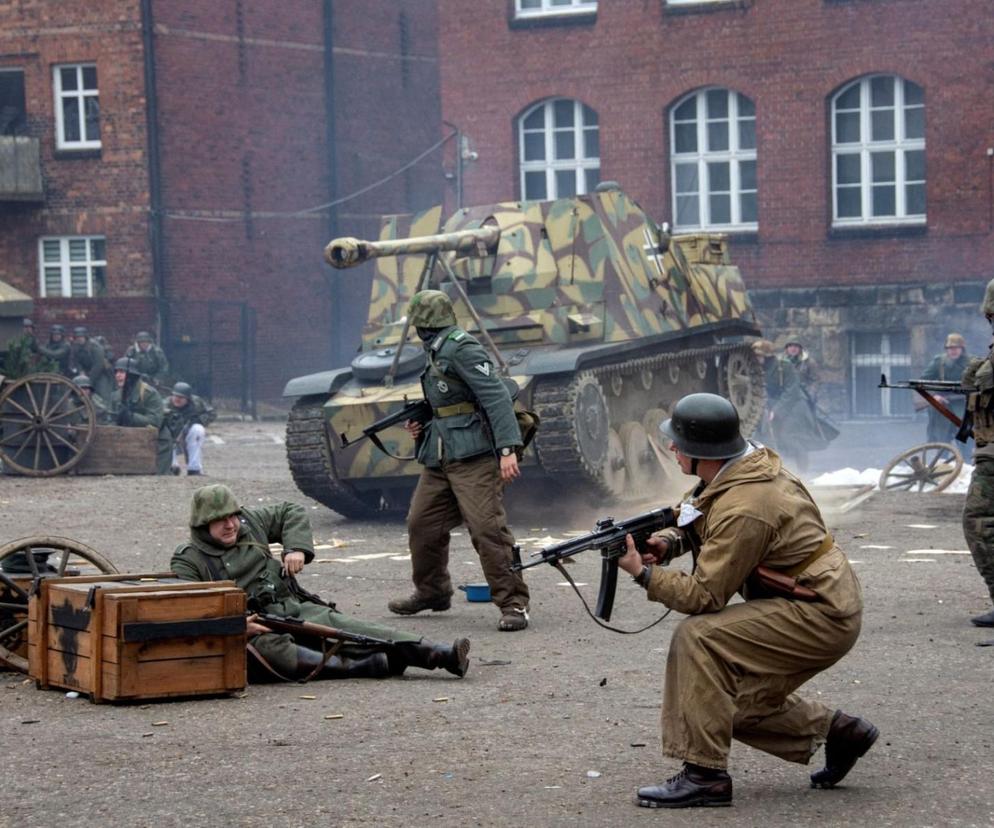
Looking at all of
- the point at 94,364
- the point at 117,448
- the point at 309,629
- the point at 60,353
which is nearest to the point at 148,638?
→ the point at 309,629

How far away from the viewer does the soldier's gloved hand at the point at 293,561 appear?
859cm

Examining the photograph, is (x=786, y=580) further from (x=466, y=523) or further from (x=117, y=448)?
(x=117, y=448)

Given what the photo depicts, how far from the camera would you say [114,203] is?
34281mm

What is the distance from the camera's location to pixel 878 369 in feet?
102

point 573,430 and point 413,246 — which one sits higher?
point 413,246

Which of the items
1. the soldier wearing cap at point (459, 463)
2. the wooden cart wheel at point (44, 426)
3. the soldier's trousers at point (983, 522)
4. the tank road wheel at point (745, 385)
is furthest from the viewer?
the tank road wheel at point (745, 385)

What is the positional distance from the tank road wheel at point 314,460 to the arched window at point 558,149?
1730 centimetres

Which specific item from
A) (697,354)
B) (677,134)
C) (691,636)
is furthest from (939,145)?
(691,636)

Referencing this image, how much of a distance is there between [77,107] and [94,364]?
10.2 meters

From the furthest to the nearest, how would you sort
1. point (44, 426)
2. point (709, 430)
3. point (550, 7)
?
1. point (550, 7)
2. point (44, 426)
3. point (709, 430)

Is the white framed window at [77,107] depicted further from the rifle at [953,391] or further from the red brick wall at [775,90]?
the rifle at [953,391]

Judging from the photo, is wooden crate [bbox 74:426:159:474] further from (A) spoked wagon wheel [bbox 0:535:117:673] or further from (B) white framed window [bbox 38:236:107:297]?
(B) white framed window [bbox 38:236:107:297]

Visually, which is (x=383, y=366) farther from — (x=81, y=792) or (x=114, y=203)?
(x=114, y=203)

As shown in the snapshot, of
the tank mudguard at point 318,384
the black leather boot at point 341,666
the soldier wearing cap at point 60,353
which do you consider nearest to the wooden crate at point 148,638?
the black leather boot at point 341,666
